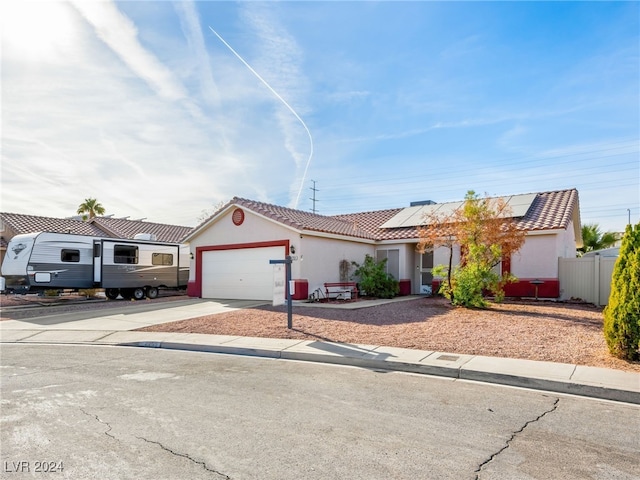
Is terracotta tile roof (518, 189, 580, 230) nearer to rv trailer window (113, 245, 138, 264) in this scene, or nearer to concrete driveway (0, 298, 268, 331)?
concrete driveway (0, 298, 268, 331)

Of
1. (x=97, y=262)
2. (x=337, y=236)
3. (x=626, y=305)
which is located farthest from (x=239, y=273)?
(x=626, y=305)

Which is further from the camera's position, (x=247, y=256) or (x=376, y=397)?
(x=247, y=256)

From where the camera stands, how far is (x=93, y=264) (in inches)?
807

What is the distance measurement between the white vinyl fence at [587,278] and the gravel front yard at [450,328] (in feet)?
4.91

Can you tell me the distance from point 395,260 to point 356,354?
14.1m

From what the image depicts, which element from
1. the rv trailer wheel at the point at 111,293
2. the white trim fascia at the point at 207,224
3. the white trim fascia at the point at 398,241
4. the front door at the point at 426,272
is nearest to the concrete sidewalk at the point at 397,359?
the white trim fascia at the point at 207,224

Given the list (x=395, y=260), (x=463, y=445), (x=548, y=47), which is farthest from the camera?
(x=395, y=260)

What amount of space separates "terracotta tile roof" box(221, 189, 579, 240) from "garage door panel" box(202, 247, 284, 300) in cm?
176

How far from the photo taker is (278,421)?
5199mm

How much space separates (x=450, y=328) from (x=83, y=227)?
2700cm

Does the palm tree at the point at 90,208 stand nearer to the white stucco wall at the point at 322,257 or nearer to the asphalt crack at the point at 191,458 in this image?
the white stucco wall at the point at 322,257

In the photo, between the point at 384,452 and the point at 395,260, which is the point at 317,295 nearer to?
the point at 395,260

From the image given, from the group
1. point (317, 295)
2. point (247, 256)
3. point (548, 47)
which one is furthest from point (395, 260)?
point (548, 47)

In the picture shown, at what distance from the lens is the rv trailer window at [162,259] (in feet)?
74.9
